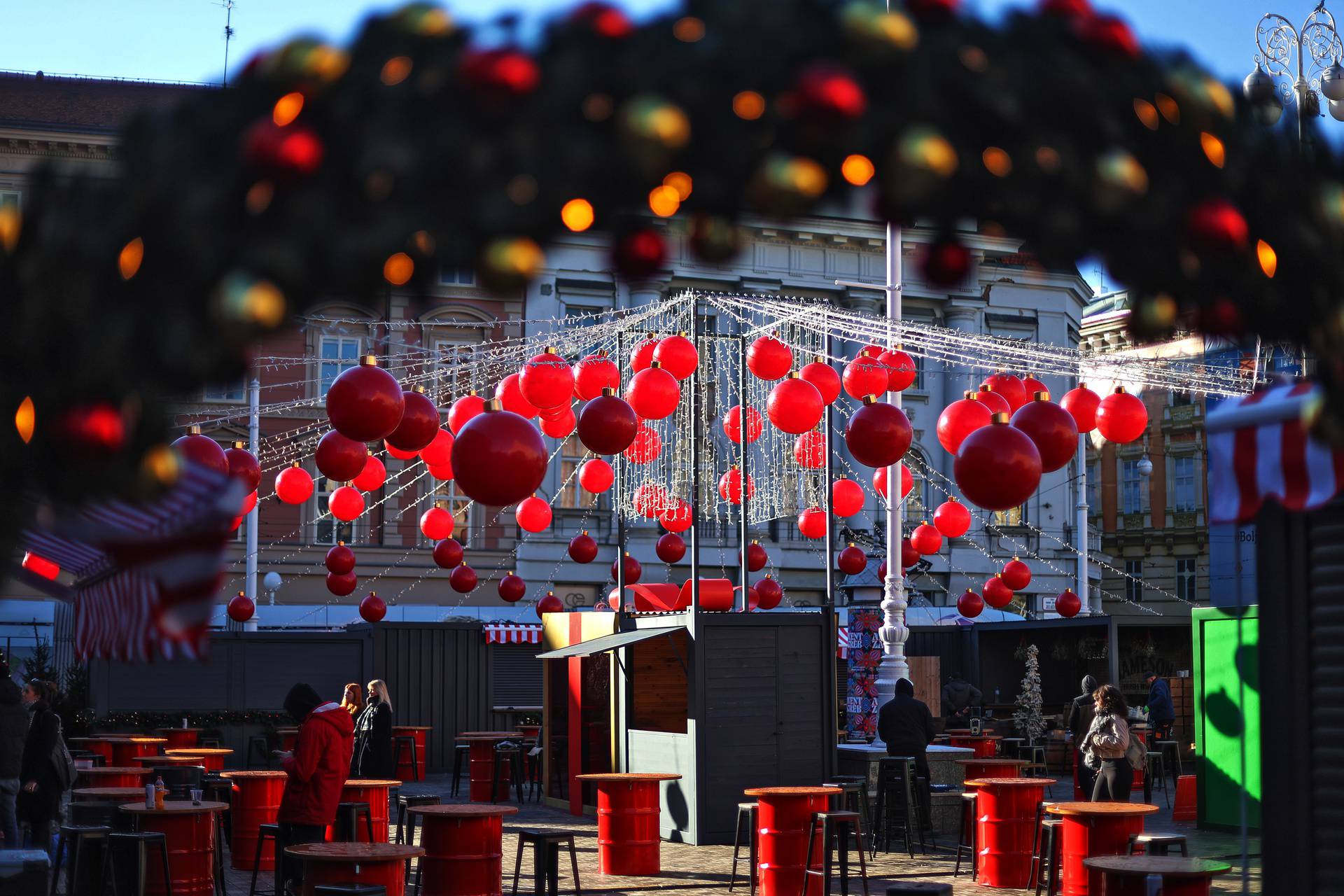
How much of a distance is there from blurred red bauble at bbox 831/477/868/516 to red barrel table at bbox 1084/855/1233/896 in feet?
29.5

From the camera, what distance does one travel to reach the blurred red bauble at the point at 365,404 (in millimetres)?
7574

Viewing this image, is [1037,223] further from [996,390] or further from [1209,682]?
[1209,682]

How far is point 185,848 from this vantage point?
11.8 meters

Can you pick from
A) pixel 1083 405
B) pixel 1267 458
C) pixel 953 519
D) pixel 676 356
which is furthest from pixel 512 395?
pixel 1267 458

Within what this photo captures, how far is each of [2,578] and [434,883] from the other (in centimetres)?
760

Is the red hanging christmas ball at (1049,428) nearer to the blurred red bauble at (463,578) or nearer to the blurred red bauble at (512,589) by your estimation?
the blurred red bauble at (463,578)

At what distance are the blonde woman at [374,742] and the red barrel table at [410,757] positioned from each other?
845 centimetres

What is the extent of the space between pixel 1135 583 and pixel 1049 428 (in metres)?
46.7

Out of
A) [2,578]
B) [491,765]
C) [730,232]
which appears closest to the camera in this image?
[730,232]

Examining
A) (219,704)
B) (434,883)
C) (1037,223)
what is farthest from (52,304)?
(219,704)

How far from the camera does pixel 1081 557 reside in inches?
1511

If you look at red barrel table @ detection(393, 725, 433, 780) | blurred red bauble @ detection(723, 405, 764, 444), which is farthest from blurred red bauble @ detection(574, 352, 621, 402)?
red barrel table @ detection(393, 725, 433, 780)

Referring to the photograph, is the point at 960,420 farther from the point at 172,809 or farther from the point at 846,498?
the point at 846,498

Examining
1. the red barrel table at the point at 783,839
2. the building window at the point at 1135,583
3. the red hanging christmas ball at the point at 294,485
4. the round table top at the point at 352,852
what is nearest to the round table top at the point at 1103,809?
the red barrel table at the point at 783,839
